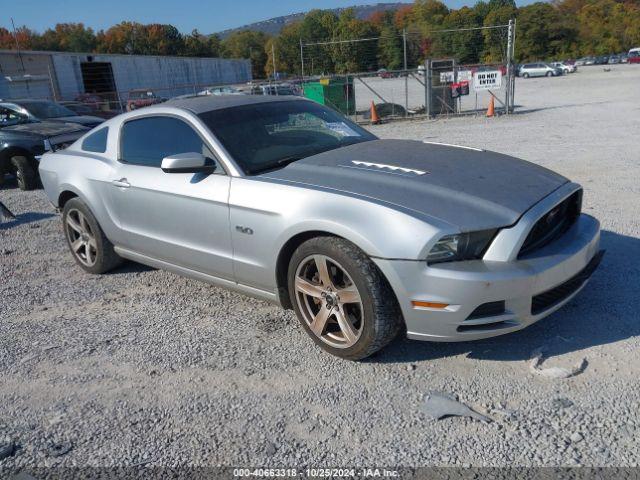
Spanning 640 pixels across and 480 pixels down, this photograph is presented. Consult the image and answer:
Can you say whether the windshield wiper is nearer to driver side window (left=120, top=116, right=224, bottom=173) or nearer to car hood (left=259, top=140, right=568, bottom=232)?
car hood (left=259, top=140, right=568, bottom=232)

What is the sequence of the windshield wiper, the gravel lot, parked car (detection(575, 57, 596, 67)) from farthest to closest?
parked car (detection(575, 57, 596, 67)) → the windshield wiper → the gravel lot

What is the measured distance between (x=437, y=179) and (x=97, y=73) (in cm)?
4874

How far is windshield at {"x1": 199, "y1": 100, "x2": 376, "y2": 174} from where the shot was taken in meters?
3.97

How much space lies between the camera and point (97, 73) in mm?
46219

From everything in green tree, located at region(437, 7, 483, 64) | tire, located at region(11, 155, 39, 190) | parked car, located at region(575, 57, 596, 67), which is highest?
green tree, located at region(437, 7, 483, 64)

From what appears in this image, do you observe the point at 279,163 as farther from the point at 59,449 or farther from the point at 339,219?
the point at 59,449

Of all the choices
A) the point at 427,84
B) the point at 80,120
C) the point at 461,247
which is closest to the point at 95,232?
the point at 461,247

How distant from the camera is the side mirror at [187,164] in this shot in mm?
3719

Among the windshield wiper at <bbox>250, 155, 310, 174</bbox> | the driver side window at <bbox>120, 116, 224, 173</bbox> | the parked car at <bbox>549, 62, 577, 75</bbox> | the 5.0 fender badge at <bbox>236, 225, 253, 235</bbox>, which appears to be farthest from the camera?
the parked car at <bbox>549, 62, 577, 75</bbox>

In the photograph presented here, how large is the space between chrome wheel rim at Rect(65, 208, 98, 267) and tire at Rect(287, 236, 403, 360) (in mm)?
2511

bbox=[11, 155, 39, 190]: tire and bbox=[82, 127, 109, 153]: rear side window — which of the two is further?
bbox=[11, 155, 39, 190]: tire

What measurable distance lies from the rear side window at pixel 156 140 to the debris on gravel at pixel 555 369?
2506 mm

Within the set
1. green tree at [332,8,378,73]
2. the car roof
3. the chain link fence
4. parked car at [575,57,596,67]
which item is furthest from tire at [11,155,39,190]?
parked car at [575,57,596,67]

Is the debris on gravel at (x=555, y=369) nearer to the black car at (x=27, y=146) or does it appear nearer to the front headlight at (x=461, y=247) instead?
the front headlight at (x=461, y=247)
